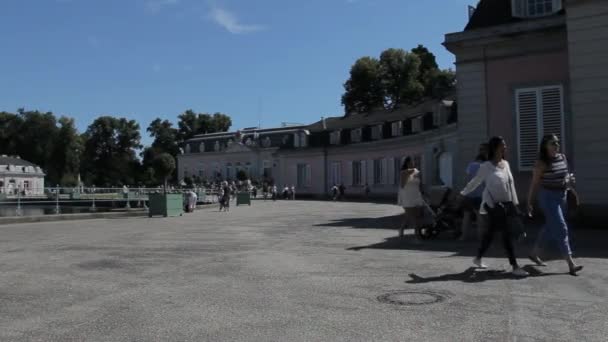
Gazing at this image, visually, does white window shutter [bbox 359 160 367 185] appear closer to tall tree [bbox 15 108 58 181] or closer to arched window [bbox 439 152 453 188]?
arched window [bbox 439 152 453 188]

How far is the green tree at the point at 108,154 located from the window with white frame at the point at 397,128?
59296 millimetres

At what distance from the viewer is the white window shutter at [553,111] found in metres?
14.5

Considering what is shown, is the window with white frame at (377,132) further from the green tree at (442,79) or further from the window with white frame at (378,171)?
the green tree at (442,79)

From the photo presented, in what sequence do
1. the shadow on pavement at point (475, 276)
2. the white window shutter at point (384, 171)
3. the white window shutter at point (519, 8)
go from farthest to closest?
the white window shutter at point (384, 171), the white window shutter at point (519, 8), the shadow on pavement at point (475, 276)

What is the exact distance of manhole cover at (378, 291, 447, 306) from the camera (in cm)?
592

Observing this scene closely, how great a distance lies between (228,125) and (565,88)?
94.3 meters

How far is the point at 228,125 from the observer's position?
10644 cm

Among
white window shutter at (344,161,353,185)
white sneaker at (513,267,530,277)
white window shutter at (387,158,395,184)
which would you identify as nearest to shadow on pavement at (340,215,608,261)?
white sneaker at (513,267,530,277)

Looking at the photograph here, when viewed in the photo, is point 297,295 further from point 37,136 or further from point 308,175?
point 37,136

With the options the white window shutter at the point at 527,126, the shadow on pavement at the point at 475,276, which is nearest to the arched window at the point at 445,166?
the white window shutter at the point at 527,126

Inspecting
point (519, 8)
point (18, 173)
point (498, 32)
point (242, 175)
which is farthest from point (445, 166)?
point (18, 173)

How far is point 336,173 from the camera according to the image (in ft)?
169

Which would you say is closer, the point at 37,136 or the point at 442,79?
the point at 442,79

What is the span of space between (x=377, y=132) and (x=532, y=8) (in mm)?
31438
